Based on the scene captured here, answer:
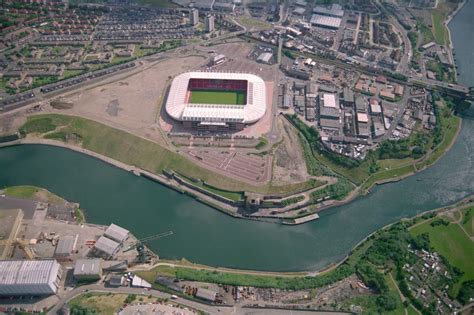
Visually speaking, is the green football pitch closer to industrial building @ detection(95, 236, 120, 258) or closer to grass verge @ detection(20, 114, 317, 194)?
grass verge @ detection(20, 114, 317, 194)

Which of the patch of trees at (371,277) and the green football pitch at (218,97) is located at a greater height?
the green football pitch at (218,97)

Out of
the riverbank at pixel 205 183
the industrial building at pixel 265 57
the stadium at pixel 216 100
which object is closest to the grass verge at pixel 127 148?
the riverbank at pixel 205 183

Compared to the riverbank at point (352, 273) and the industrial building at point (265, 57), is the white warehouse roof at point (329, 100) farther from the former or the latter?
the riverbank at point (352, 273)

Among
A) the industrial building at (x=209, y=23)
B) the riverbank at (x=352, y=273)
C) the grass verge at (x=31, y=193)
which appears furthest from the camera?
the industrial building at (x=209, y=23)

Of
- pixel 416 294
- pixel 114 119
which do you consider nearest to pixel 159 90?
pixel 114 119

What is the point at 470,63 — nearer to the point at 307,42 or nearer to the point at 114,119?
the point at 307,42

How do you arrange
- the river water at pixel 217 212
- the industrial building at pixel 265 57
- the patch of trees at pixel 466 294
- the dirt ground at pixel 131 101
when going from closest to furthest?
1. the patch of trees at pixel 466 294
2. the river water at pixel 217 212
3. the dirt ground at pixel 131 101
4. the industrial building at pixel 265 57
